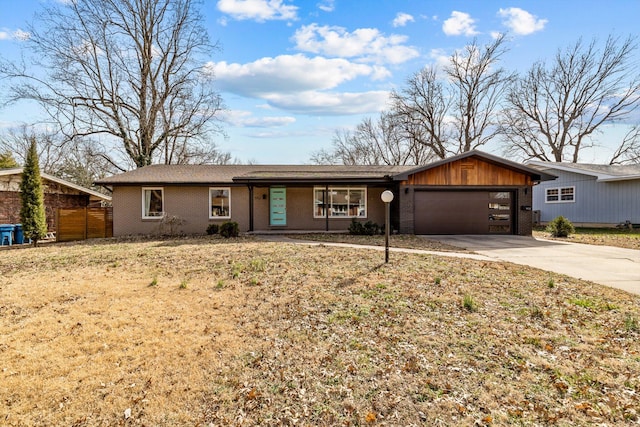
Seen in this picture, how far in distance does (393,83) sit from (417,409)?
103 feet

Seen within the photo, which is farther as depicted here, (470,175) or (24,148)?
(24,148)

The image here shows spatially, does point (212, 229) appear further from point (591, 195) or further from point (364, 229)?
point (591, 195)

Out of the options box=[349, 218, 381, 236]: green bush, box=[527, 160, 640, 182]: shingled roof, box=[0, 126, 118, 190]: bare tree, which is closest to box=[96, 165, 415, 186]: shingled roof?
box=[349, 218, 381, 236]: green bush

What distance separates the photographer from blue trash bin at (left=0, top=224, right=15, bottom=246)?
520 inches

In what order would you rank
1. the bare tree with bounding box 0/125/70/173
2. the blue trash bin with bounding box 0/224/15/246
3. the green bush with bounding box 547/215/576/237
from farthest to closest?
1. the bare tree with bounding box 0/125/70/173
2. the green bush with bounding box 547/215/576/237
3. the blue trash bin with bounding box 0/224/15/246

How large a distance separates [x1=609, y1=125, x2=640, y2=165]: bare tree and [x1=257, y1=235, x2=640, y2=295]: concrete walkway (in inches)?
979

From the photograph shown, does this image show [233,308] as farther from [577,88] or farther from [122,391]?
[577,88]

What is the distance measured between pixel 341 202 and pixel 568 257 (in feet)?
28.7

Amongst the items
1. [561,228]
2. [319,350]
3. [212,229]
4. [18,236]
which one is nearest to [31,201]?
[18,236]

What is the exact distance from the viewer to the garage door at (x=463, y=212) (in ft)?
46.4

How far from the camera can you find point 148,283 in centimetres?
637

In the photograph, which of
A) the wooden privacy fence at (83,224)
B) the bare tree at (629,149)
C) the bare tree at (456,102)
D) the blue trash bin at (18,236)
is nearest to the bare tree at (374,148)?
the bare tree at (456,102)

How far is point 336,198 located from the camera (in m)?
15.3

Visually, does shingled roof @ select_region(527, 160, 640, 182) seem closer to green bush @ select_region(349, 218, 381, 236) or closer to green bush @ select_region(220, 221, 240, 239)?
green bush @ select_region(349, 218, 381, 236)
